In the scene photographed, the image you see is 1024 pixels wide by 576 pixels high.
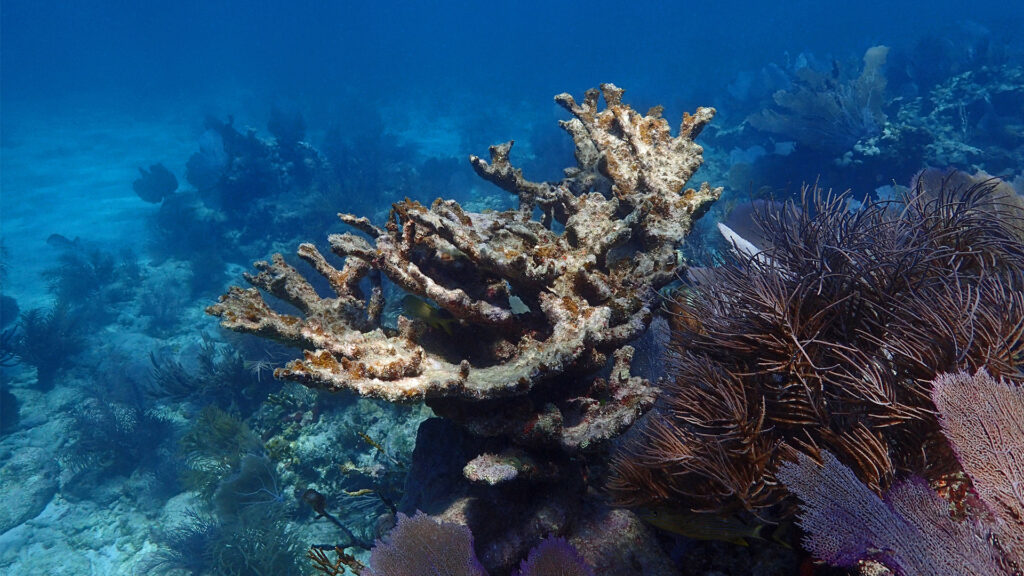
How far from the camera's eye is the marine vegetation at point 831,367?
170cm

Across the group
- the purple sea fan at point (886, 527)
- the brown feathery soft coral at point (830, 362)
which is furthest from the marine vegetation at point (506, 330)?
the purple sea fan at point (886, 527)

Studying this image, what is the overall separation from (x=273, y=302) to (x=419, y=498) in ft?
26.6

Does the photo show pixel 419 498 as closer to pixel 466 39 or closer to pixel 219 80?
pixel 219 80

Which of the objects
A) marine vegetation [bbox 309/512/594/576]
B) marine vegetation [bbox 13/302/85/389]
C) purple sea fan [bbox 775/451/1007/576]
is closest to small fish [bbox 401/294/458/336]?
marine vegetation [bbox 309/512/594/576]

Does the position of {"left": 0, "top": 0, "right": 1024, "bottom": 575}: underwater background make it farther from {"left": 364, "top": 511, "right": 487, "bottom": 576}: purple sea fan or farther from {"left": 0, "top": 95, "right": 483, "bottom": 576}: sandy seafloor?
{"left": 364, "top": 511, "right": 487, "bottom": 576}: purple sea fan

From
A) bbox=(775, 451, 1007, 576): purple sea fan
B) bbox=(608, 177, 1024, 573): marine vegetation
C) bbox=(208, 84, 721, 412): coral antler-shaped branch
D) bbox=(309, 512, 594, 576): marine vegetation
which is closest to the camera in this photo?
bbox=(775, 451, 1007, 576): purple sea fan

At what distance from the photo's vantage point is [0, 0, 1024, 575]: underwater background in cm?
587

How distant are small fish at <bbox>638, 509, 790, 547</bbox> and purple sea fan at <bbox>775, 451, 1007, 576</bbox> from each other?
0.44m

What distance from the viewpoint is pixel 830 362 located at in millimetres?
1990

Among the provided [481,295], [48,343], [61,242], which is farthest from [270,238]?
[481,295]

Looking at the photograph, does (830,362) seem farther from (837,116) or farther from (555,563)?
(837,116)

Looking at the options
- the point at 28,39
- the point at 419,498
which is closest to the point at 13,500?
the point at 419,498

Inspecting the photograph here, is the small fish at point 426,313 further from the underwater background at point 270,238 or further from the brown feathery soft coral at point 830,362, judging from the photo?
the brown feathery soft coral at point 830,362

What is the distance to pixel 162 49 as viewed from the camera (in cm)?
6028
